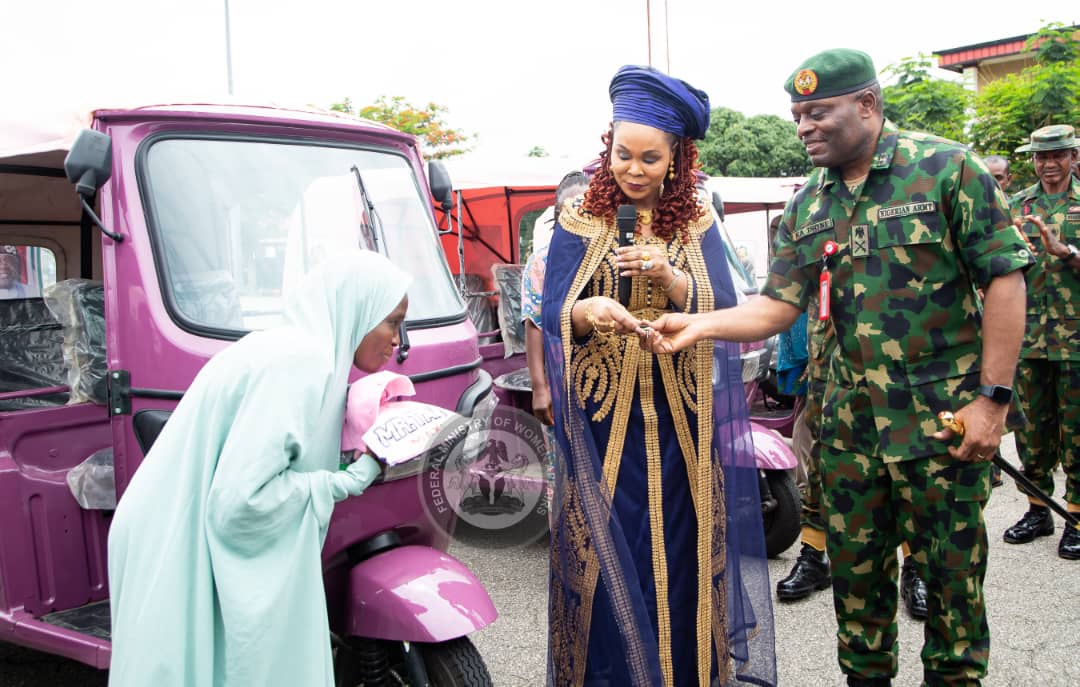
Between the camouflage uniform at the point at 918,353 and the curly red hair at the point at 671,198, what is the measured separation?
40cm

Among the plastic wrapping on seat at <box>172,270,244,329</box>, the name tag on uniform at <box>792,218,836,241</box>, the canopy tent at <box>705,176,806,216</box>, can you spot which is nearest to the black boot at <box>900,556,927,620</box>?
the name tag on uniform at <box>792,218,836,241</box>

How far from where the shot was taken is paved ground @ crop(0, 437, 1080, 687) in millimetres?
3545

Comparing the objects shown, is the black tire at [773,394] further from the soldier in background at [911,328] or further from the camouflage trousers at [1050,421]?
the soldier in background at [911,328]

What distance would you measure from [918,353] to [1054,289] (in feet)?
10.9

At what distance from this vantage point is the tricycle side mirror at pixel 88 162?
2652mm

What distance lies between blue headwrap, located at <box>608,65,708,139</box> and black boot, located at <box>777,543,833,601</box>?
2611 mm

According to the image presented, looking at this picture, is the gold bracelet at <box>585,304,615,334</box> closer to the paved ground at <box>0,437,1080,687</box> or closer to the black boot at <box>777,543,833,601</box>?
Result: the paved ground at <box>0,437,1080,687</box>

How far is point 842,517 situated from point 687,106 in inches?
54.8

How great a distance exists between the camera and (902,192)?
2514mm

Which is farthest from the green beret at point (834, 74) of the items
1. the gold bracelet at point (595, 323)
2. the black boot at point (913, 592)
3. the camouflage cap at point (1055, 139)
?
the camouflage cap at point (1055, 139)

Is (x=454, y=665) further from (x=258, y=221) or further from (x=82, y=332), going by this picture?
(x=82, y=332)

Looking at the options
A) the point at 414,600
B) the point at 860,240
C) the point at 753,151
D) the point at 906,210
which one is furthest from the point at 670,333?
the point at 753,151

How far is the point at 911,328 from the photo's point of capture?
2.52m

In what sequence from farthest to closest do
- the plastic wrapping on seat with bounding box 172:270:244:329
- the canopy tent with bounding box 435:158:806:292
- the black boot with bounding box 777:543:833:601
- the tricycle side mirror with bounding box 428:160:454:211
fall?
the canopy tent with bounding box 435:158:806:292 < the black boot with bounding box 777:543:833:601 < the tricycle side mirror with bounding box 428:160:454:211 < the plastic wrapping on seat with bounding box 172:270:244:329
